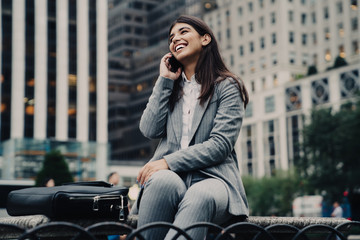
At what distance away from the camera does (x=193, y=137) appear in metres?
2.91

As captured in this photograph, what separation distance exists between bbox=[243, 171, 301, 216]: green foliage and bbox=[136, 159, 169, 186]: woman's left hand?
51.5 m

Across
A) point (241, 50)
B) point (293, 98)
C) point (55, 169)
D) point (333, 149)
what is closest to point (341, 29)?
point (293, 98)

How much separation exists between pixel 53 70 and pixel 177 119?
54.7 m

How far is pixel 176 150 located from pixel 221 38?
92.3 metres

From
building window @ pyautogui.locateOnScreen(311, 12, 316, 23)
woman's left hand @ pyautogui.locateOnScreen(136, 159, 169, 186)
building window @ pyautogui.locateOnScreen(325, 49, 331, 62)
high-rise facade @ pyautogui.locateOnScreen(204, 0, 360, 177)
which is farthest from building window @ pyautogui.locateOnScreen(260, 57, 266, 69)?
woman's left hand @ pyautogui.locateOnScreen(136, 159, 169, 186)

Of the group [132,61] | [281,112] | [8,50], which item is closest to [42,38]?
[8,50]

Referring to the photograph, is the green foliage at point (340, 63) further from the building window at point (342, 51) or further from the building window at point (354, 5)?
the building window at point (354, 5)

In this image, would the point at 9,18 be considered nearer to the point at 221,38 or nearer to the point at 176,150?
the point at 221,38

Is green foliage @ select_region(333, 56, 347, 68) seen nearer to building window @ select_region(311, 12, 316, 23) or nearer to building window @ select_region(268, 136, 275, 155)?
building window @ select_region(268, 136, 275, 155)

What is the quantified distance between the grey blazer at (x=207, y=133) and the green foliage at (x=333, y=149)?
34.4 metres

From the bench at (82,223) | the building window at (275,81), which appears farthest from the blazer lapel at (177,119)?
the building window at (275,81)

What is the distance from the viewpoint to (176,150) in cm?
291

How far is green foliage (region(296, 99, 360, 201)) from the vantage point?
36.1 m

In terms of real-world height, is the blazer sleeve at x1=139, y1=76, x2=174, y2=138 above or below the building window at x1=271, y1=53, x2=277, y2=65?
below
